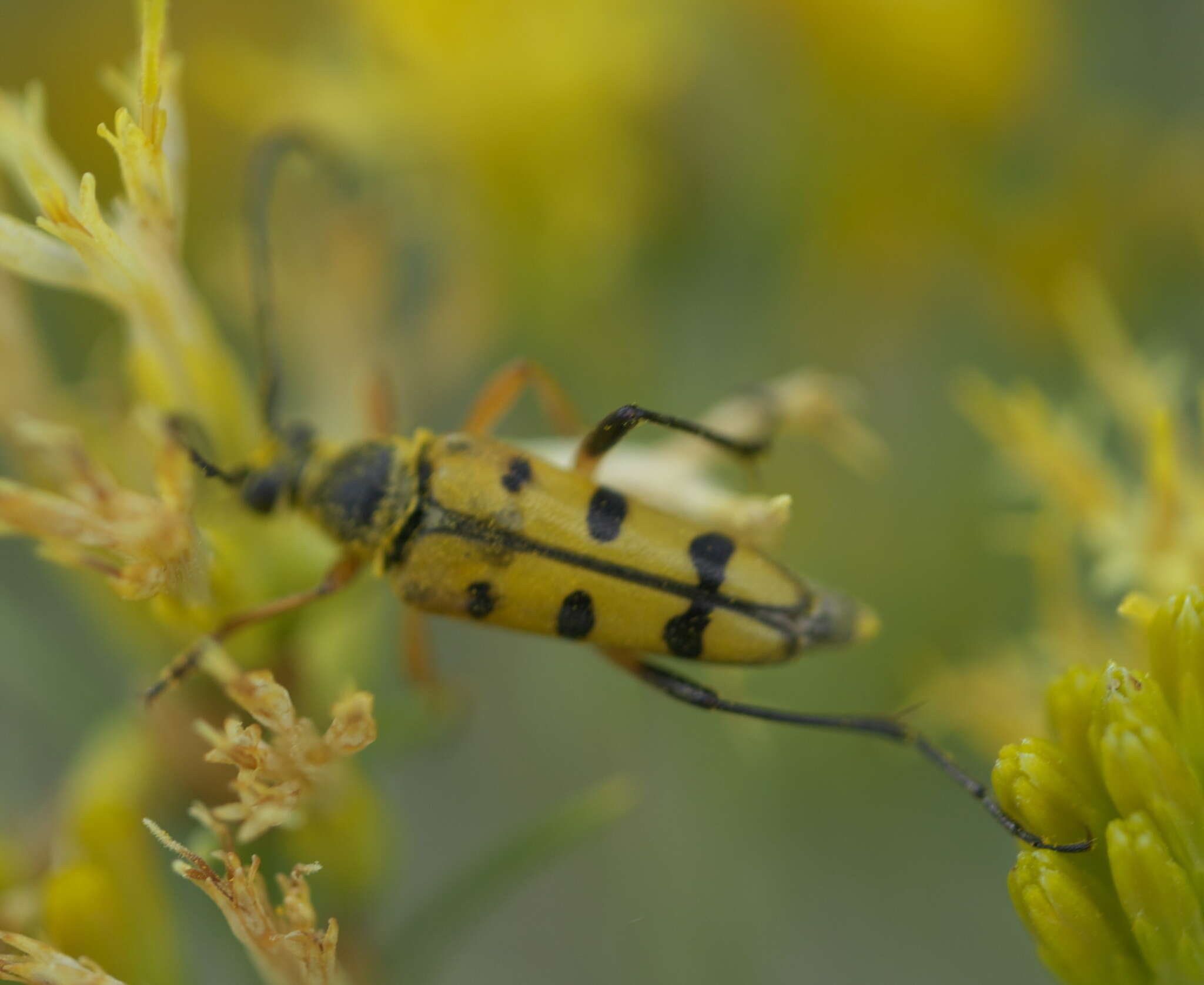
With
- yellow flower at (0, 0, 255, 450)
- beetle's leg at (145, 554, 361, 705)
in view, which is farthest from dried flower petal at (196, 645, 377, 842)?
yellow flower at (0, 0, 255, 450)

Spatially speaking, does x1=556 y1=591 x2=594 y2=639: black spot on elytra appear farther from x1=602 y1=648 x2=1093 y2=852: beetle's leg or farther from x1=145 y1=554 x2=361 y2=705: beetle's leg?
x1=145 y1=554 x2=361 y2=705: beetle's leg

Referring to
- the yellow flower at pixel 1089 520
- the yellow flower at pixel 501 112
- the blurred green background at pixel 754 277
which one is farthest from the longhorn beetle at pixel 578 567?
the yellow flower at pixel 501 112

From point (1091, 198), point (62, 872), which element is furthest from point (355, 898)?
point (1091, 198)

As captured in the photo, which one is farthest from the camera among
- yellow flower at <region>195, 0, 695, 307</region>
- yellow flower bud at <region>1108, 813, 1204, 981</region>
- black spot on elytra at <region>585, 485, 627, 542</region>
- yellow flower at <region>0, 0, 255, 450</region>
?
yellow flower at <region>195, 0, 695, 307</region>

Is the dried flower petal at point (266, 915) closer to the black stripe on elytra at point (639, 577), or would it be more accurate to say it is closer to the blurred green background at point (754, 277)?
the black stripe on elytra at point (639, 577)

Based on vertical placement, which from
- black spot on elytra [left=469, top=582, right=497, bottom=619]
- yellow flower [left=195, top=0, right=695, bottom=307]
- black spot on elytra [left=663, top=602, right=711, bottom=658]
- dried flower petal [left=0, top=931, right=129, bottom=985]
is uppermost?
yellow flower [left=195, top=0, right=695, bottom=307]

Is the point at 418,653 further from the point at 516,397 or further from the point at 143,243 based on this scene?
the point at 143,243

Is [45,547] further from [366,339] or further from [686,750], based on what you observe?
[686,750]
